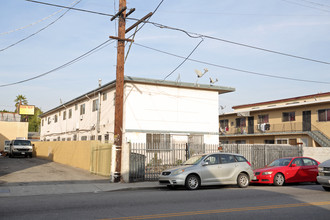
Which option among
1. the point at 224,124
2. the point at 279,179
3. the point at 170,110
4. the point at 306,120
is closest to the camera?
the point at 279,179

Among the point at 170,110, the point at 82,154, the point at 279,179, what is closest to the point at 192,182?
the point at 279,179

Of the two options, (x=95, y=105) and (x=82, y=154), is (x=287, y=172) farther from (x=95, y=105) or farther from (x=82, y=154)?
(x=95, y=105)

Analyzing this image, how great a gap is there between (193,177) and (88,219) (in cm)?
679

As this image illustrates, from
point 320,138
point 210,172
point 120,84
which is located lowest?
point 210,172

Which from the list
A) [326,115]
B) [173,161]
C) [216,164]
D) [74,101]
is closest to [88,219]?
[216,164]

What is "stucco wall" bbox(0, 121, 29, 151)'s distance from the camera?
165 ft

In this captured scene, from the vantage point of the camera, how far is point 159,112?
2412 cm

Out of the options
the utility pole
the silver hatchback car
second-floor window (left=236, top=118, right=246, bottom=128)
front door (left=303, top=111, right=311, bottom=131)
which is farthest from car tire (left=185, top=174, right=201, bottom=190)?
second-floor window (left=236, top=118, right=246, bottom=128)

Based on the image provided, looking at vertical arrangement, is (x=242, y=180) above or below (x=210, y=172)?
below

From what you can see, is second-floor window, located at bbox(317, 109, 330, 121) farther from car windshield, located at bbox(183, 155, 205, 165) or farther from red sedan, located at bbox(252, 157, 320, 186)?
car windshield, located at bbox(183, 155, 205, 165)

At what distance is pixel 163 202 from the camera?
9.88 meters

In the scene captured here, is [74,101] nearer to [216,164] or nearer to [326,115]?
[216,164]

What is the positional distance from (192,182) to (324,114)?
23.7m

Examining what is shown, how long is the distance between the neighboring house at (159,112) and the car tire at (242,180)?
9.31 metres
